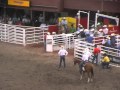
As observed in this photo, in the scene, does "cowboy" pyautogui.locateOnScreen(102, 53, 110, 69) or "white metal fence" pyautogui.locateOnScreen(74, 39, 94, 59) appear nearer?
"cowboy" pyautogui.locateOnScreen(102, 53, 110, 69)

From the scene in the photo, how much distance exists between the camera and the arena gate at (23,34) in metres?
28.6

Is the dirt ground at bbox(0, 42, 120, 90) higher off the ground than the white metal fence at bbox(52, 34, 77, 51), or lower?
lower

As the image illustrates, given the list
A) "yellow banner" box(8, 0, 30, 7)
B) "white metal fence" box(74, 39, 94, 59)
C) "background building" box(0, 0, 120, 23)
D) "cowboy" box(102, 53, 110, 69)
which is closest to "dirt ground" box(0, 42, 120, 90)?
"cowboy" box(102, 53, 110, 69)

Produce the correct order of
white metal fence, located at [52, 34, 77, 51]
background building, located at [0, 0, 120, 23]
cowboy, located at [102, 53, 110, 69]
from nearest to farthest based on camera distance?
cowboy, located at [102, 53, 110, 69] < white metal fence, located at [52, 34, 77, 51] < background building, located at [0, 0, 120, 23]

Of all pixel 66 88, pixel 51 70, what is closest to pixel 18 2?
pixel 51 70

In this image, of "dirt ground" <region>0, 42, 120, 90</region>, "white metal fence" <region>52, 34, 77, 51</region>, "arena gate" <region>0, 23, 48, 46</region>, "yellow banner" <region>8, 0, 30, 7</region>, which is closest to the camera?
"dirt ground" <region>0, 42, 120, 90</region>

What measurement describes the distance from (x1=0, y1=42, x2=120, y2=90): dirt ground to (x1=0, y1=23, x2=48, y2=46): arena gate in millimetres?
1944

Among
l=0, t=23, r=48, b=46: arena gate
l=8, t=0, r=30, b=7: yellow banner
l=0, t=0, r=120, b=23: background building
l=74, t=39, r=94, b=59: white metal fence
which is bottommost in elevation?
l=74, t=39, r=94, b=59: white metal fence

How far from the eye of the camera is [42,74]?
21375mm

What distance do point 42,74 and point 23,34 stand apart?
7.46 m

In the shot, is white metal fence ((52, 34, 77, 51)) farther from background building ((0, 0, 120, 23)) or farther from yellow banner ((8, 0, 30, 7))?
yellow banner ((8, 0, 30, 7))

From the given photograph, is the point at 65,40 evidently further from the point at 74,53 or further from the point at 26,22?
the point at 26,22

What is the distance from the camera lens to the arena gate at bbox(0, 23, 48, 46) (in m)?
28.6

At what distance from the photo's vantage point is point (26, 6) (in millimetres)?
34562
